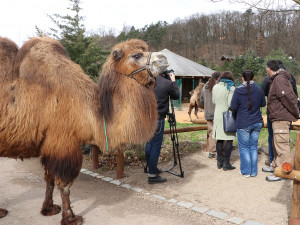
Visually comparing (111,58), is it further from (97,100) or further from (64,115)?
(64,115)

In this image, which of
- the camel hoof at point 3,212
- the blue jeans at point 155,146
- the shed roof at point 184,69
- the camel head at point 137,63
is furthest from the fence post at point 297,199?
the shed roof at point 184,69

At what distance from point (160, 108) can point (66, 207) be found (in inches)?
100

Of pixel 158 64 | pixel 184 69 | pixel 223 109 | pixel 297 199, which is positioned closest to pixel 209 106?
pixel 223 109

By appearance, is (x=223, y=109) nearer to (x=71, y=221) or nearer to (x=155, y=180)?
(x=155, y=180)

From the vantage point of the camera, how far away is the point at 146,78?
349 centimetres

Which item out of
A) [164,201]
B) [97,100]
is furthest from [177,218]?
[97,100]

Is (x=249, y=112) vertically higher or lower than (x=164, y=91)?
lower

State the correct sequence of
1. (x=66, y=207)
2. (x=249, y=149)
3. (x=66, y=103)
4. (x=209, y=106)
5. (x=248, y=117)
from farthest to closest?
(x=209, y=106), (x=249, y=149), (x=248, y=117), (x=66, y=207), (x=66, y=103)

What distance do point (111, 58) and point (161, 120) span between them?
2057 mm

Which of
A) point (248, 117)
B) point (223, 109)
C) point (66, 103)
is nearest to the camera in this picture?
point (66, 103)

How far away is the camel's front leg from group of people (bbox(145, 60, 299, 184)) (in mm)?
2037

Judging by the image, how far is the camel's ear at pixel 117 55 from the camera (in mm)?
3472

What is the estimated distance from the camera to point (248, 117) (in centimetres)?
557

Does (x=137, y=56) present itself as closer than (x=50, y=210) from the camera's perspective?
Yes
